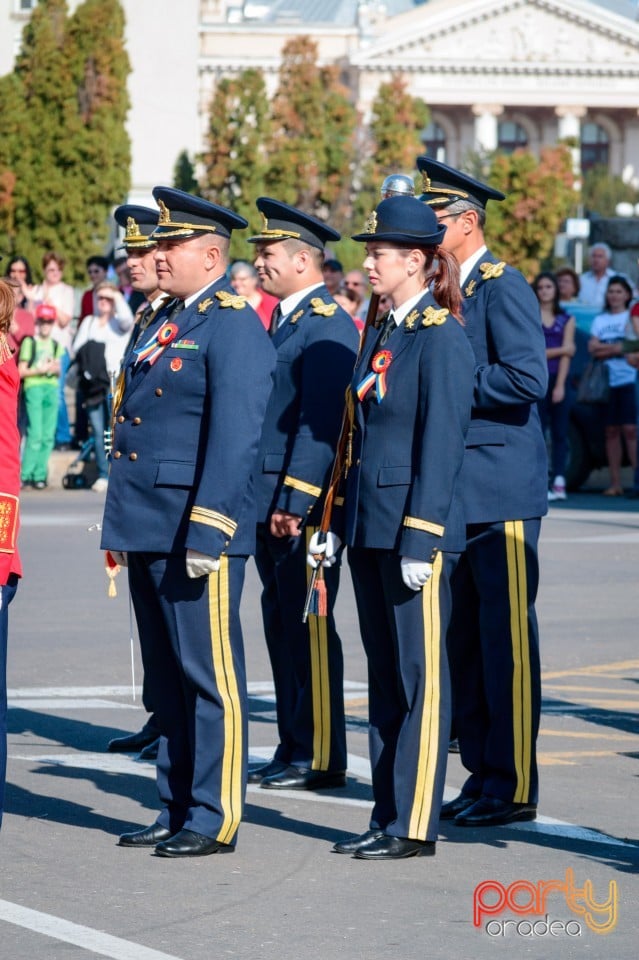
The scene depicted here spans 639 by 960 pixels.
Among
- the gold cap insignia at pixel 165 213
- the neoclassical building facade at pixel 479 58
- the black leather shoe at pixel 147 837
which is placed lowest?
the black leather shoe at pixel 147 837

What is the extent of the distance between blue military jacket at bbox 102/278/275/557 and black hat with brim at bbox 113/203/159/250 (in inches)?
46.7

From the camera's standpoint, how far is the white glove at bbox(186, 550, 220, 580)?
6020mm

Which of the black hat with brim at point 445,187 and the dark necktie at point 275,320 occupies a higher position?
the black hat with brim at point 445,187

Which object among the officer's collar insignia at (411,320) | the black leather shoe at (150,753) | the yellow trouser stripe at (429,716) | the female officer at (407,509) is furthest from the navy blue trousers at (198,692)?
the black leather shoe at (150,753)

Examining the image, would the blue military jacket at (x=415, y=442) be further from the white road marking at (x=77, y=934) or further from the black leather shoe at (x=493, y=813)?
the white road marking at (x=77, y=934)

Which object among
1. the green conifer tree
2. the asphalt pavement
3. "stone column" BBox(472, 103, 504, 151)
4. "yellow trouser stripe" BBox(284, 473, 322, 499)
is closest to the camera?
the asphalt pavement

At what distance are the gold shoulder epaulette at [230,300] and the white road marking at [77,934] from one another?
73.3 inches

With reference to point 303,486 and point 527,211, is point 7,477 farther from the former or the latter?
point 527,211

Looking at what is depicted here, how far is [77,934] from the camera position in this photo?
5.29m

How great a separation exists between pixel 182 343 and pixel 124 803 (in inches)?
65.3

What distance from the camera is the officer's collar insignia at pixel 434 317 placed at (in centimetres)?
615

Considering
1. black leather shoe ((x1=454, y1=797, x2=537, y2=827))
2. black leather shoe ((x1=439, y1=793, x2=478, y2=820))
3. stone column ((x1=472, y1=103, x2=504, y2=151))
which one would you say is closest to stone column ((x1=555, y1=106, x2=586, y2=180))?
stone column ((x1=472, y1=103, x2=504, y2=151))

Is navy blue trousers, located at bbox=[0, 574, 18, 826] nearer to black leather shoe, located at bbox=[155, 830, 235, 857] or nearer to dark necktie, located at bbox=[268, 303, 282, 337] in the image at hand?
black leather shoe, located at bbox=[155, 830, 235, 857]

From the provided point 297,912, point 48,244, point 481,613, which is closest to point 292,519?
point 481,613
